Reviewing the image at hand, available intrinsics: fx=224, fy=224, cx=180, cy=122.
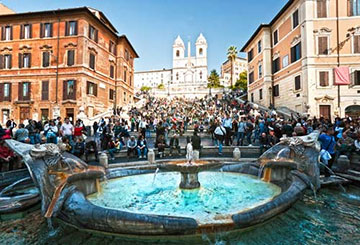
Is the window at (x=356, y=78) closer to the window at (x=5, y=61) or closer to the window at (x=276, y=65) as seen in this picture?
the window at (x=276, y=65)

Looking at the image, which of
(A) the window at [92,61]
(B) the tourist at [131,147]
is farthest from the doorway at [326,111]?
(A) the window at [92,61]

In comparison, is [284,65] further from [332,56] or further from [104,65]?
[104,65]

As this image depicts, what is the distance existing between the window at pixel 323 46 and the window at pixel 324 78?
1945 millimetres

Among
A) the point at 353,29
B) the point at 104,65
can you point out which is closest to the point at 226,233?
the point at 353,29

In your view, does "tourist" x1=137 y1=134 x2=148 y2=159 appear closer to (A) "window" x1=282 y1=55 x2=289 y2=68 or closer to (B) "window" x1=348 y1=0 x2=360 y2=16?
(A) "window" x1=282 y1=55 x2=289 y2=68

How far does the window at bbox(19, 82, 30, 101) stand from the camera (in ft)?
90.7

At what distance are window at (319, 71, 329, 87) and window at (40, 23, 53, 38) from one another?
30.7 m

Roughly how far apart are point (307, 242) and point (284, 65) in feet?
87.1

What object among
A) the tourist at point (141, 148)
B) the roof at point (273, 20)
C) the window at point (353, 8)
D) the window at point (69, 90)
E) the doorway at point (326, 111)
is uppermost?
the roof at point (273, 20)

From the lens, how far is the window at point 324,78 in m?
21.3

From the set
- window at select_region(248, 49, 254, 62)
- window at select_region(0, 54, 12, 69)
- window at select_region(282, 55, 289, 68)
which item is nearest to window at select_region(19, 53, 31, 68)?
window at select_region(0, 54, 12, 69)

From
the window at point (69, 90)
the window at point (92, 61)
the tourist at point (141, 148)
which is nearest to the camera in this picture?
the tourist at point (141, 148)

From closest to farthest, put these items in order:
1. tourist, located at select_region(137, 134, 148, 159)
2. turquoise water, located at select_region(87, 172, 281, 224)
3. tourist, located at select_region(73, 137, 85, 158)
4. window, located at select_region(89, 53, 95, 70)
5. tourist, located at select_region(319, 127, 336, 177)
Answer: turquoise water, located at select_region(87, 172, 281, 224) < tourist, located at select_region(319, 127, 336, 177) < tourist, located at select_region(73, 137, 85, 158) < tourist, located at select_region(137, 134, 148, 159) < window, located at select_region(89, 53, 95, 70)

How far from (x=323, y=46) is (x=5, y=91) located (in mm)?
36547
